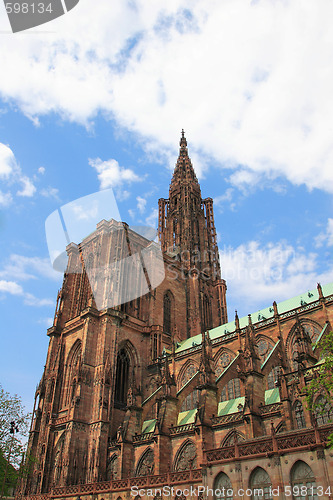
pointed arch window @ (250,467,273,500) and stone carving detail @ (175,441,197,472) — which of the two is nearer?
pointed arch window @ (250,467,273,500)

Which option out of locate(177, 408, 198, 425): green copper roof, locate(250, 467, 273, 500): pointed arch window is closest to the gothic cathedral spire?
locate(177, 408, 198, 425): green copper roof

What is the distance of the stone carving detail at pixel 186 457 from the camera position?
2775 cm

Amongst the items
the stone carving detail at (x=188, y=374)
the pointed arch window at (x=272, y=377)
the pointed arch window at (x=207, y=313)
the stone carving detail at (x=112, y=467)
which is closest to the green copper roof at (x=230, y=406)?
the pointed arch window at (x=272, y=377)

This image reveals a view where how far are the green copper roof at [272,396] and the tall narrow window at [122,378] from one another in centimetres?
1507

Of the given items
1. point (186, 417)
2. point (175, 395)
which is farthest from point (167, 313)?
point (186, 417)

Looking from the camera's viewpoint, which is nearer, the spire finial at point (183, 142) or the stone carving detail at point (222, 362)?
the stone carving detail at point (222, 362)

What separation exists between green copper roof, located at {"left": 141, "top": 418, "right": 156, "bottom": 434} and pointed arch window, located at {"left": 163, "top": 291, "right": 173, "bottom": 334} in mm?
13780

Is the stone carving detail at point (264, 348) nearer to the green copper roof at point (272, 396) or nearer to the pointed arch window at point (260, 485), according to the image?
the green copper roof at point (272, 396)

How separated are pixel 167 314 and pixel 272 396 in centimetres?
2212

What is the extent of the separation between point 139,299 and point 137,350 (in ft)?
21.2

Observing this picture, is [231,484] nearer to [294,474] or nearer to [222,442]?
[294,474]

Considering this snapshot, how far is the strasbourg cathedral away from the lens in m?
16.8

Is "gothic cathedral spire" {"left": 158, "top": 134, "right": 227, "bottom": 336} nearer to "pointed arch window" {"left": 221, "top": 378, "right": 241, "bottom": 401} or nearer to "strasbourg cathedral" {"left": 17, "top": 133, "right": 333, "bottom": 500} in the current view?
"strasbourg cathedral" {"left": 17, "top": 133, "right": 333, "bottom": 500}

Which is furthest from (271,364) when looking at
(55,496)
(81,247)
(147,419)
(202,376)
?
(81,247)
